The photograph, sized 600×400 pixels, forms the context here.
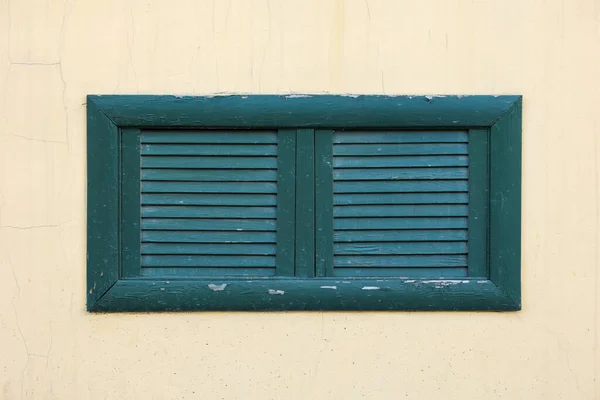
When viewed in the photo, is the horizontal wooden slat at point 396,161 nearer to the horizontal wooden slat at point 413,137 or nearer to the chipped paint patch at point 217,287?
the horizontal wooden slat at point 413,137

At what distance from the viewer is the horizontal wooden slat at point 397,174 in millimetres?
3166

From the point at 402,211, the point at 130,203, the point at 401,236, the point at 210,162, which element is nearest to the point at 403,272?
the point at 401,236

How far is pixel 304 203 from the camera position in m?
3.14

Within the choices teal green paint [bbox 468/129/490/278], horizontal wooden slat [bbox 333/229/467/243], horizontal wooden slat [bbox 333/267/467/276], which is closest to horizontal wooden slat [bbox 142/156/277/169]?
horizontal wooden slat [bbox 333/229/467/243]

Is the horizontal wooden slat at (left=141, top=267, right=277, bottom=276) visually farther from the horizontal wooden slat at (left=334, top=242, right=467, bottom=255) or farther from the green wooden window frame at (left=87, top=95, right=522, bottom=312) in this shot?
the horizontal wooden slat at (left=334, top=242, right=467, bottom=255)

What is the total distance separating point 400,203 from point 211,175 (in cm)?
89

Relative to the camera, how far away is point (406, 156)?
3.18 metres

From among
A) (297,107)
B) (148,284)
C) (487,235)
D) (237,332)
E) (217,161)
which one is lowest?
(237,332)

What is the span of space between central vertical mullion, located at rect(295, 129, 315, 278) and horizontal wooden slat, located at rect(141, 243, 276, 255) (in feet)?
0.46

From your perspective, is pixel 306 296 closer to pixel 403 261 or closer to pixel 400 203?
pixel 403 261
